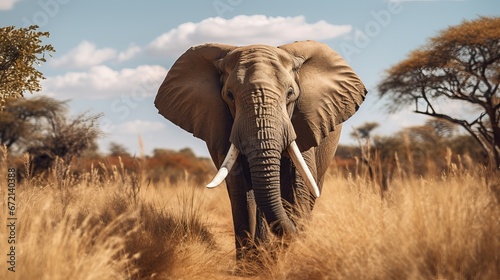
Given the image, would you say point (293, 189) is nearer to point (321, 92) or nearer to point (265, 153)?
point (265, 153)

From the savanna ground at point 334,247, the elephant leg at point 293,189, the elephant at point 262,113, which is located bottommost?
the savanna ground at point 334,247

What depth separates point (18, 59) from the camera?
9625 mm

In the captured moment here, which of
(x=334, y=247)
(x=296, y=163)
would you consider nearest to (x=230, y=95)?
(x=296, y=163)

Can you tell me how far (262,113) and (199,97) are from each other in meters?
1.20

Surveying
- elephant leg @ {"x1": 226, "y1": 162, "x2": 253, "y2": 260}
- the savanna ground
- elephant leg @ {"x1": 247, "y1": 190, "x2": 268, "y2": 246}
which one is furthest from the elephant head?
the savanna ground

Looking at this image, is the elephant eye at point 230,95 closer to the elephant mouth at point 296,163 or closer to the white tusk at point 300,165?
the elephant mouth at point 296,163

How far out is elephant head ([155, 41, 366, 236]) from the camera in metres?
5.79

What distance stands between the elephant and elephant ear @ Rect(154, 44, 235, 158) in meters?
0.01

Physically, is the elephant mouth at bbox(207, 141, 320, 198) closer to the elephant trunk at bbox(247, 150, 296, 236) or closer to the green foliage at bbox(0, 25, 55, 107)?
the elephant trunk at bbox(247, 150, 296, 236)

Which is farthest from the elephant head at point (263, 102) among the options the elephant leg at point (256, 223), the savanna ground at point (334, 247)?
the savanna ground at point (334, 247)

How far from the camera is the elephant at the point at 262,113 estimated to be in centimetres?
580

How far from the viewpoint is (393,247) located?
14.5ft

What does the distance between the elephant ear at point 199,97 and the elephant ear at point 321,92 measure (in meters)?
0.77

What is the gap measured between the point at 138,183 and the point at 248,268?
7.76ft
